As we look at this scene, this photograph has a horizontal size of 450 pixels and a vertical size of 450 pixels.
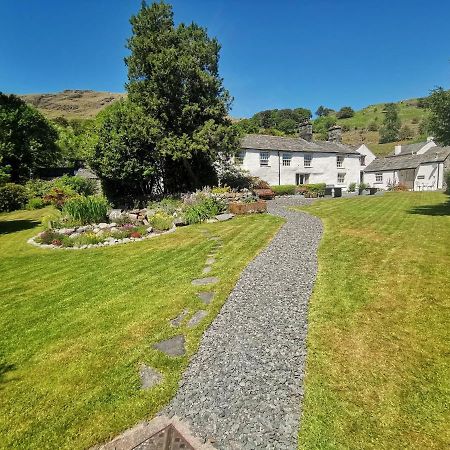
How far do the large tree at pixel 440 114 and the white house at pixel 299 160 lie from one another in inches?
782

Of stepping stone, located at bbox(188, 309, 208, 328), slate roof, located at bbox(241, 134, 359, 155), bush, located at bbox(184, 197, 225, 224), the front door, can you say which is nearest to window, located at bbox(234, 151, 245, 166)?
slate roof, located at bbox(241, 134, 359, 155)

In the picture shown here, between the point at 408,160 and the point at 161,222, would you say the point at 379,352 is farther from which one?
the point at 408,160

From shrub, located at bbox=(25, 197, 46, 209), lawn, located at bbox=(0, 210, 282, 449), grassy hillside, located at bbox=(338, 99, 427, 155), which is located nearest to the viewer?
lawn, located at bbox=(0, 210, 282, 449)

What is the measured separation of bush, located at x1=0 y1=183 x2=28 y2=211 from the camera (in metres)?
31.7

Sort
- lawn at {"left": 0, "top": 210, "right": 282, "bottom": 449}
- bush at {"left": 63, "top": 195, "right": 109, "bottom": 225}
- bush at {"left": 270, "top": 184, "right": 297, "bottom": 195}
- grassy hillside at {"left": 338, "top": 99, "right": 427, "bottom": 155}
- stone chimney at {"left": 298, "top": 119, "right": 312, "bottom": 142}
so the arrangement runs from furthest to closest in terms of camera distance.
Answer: grassy hillside at {"left": 338, "top": 99, "right": 427, "bottom": 155}, stone chimney at {"left": 298, "top": 119, "right": 312, "bottom": 142}, bush at {"left": 270, "top": 184, "right": 297, "bottom": 195}, bush at {"left": 63, "top": 195, "right": 109, "bottom": 225}, lawn at {"left": 0, "top": 210, "right": 282, "bottom": 449}

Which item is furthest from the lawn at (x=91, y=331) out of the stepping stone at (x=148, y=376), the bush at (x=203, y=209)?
the bush at (x=203, y=209)

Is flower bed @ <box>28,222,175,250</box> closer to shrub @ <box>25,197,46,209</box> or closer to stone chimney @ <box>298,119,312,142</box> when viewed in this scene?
shrub @ <box>25,197,46,209</box>

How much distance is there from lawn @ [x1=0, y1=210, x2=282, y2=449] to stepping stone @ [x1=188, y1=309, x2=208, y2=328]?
0.45 ft

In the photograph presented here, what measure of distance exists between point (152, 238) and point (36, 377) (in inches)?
415

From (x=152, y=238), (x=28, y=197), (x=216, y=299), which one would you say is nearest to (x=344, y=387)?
(x=216, y=299)

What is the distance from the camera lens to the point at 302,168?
40.1 meters

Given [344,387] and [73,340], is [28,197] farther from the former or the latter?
[344,387]

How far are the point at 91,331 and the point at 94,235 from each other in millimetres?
9537

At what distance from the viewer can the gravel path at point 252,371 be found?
4.05 metres
